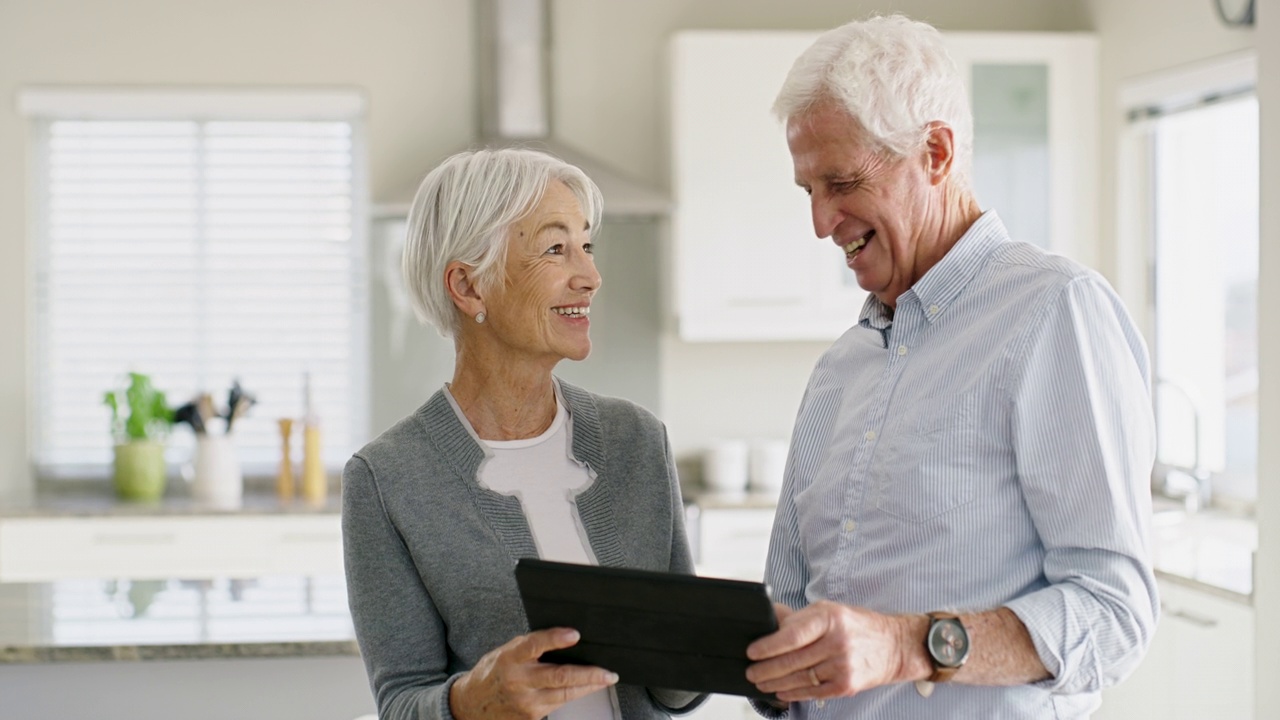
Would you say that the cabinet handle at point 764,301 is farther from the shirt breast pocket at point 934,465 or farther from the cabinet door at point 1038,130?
the shirt breast pocket at point 934,465

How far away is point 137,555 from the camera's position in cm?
392

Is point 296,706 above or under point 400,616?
under

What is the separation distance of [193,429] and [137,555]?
1.61 feet

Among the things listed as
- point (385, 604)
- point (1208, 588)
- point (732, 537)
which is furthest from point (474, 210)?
point (732, 537)

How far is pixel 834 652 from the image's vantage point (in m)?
1.12

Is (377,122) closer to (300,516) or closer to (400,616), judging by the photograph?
(300,516)

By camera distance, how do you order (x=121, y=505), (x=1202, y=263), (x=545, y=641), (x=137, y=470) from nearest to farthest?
1. (x=545, y=641)
2. (x=1202, y=263)
3. (x=121, y=505)
4. (x=137, y=470)

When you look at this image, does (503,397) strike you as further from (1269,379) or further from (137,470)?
(137,470)

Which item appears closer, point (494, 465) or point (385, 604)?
point (385, 604)

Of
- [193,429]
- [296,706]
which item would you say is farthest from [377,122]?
[296,706]

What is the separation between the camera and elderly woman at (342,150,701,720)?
1.46 m

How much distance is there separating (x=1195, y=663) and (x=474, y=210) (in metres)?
2.43

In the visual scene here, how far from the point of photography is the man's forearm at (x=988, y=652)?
1.17 metres

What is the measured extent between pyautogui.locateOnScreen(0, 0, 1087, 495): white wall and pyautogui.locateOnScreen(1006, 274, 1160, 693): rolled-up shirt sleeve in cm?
323
